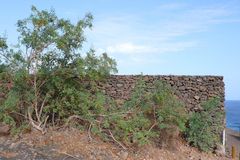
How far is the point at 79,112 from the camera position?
12.7 m

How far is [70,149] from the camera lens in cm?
1102

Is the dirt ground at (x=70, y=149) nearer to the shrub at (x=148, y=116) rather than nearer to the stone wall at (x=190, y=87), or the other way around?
the shrub at (x=148, y=116)

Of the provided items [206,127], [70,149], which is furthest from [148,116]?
[70,149]

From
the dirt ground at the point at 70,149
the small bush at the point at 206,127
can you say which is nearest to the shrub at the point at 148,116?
the dirt ground at the point at 70,149

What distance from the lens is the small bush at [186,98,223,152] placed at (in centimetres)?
1342

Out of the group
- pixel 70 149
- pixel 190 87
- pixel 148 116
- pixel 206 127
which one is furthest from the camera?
pixel 190 87

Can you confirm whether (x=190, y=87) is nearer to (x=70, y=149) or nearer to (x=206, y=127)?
(x=206, y=127)

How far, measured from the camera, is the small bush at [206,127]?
13.4 meters

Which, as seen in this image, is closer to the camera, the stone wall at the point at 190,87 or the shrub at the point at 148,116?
the shrub at the point at 148,116

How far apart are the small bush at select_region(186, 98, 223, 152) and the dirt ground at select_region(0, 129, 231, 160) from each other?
84cm

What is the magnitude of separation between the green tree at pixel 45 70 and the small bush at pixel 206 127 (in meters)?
3.22

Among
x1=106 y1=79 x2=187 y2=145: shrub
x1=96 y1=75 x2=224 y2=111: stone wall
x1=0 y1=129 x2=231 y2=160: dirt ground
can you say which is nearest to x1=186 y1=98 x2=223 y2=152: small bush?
x1=96 y1=75 x2=224 y2=111: stone wall

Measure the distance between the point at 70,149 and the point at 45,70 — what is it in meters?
2.82

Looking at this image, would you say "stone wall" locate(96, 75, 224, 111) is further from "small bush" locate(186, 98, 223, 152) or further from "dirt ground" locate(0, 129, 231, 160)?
"dirt ground" locate(0, 129, 231, 160)
